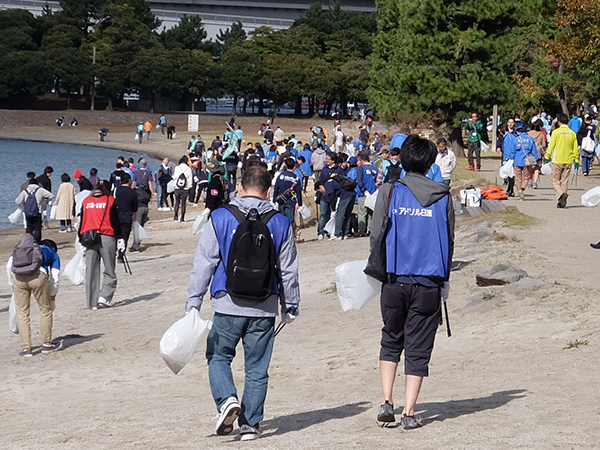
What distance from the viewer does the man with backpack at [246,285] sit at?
532cm

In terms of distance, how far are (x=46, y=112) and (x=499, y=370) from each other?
80421 millimetres

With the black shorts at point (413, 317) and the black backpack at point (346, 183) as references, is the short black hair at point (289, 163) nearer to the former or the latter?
the black backpack at point (346, 183)

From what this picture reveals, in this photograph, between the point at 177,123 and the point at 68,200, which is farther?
the point at 177,123

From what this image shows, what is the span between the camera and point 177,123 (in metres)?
82.8

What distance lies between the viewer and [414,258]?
5402 millimetres

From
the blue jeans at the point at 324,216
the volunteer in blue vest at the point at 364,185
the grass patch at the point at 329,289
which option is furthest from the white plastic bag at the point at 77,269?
the blue jeans at the point at 324,216

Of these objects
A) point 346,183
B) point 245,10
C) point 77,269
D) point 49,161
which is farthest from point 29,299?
point 245,10

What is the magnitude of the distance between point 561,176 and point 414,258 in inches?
524

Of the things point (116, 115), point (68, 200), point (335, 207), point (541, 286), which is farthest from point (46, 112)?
point (541, 286)

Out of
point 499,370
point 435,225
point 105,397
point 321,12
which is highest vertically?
point 321,12

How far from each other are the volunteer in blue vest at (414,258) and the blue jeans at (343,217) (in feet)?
40.3

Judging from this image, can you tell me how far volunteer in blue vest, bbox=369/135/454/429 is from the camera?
17.7 feet

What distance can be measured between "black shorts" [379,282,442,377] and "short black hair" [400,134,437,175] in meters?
0.73

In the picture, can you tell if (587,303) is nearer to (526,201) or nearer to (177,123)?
(526,201)
